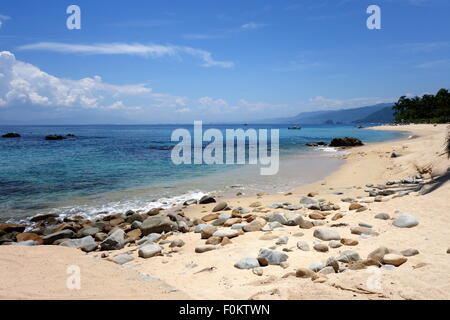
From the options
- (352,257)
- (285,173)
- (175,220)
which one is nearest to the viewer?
(352,257)

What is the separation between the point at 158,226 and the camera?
8570mm

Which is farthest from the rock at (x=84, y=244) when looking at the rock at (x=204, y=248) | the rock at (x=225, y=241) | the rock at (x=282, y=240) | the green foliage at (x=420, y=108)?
the green foliage at (x=420, y=108)

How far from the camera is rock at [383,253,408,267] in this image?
4926mm

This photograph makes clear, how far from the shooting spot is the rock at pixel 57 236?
8383 millimetres

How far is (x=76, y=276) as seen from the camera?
5242 millimetres

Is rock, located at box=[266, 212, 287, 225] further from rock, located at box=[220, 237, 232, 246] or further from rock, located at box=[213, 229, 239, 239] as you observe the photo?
rock, located at box=[220, 237, 232, 246]

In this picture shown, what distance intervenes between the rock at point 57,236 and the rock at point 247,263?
568 centimetres

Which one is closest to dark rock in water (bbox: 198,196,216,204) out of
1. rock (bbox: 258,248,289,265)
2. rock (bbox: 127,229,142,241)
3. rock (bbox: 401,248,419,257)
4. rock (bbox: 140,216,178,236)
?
rock (bbox: 140,216,178,236)

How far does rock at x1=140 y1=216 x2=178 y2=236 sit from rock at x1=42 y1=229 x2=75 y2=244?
7.07 feet

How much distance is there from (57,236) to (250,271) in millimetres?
6170

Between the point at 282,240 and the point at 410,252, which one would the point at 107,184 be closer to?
the point at 282,240
